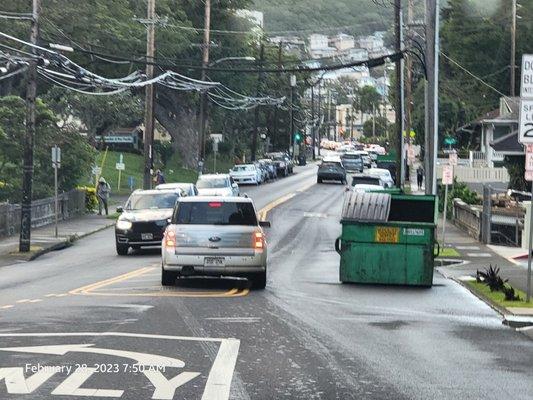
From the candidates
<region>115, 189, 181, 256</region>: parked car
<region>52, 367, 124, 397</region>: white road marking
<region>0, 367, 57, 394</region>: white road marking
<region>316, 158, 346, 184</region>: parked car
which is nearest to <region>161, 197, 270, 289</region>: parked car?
<region>115, 189, 181, 256</region>: parked car

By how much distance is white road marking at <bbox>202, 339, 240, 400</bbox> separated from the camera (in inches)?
400

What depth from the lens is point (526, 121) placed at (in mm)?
18844

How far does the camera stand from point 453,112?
81000mm

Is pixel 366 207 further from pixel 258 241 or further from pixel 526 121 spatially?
pixel 526 121

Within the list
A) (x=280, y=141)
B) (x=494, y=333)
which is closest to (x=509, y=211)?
(x=494, y=333)

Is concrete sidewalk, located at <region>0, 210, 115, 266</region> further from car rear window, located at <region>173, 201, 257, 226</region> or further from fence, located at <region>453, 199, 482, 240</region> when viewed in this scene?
fence, located at <region>453, 199, 482, 240</region>

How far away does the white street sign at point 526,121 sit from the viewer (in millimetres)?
18719

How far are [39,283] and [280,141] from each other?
358 feet

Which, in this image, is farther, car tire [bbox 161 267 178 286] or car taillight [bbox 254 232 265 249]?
car tire [bbox 161 267 178 286]

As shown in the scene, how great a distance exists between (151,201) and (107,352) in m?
20.2

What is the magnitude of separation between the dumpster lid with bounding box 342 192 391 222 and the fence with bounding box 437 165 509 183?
1479 inches

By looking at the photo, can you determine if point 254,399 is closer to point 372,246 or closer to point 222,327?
point 222,327

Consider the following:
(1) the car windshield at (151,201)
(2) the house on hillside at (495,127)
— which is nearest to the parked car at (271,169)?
(2) the house on hillside at (495,127)

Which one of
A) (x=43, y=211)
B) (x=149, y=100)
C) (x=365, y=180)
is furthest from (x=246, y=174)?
(x=43, y=211)
